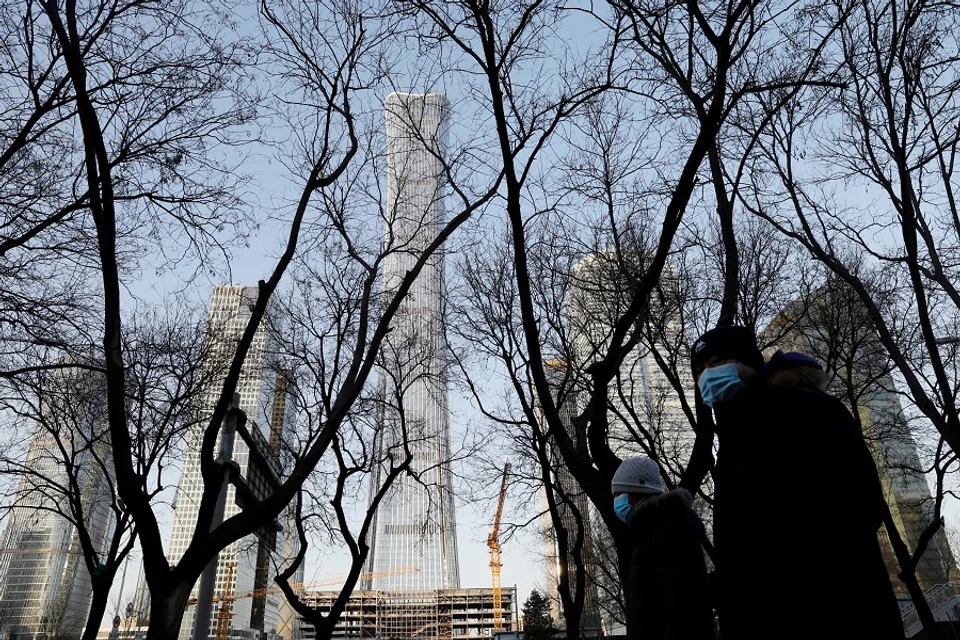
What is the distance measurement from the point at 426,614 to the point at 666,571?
111206mm

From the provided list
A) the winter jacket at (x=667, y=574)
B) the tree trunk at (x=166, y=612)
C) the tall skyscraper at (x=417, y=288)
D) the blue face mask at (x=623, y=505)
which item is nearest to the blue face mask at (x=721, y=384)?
the winter jacket at (x=667, y=574)

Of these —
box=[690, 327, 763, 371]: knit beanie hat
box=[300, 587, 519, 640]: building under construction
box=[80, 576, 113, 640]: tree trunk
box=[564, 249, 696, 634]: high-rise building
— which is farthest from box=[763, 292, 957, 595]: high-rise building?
box=[300, 587, 519, 640]: building under construction

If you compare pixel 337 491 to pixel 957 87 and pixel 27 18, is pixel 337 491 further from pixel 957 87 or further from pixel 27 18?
pixel 957 87

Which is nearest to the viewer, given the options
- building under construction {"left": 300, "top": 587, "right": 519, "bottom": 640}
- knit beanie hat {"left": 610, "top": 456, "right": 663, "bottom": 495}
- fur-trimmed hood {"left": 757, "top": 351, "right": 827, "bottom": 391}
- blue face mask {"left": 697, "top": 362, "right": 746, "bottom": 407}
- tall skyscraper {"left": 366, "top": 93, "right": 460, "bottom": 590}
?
fur-trimmed hood {"left": 757, "top": 351, "right": 827, "bottom": 391}

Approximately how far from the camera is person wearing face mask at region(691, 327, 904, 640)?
165 cm

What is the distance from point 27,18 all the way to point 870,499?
27.2ft

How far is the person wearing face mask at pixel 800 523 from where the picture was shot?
5.42ft

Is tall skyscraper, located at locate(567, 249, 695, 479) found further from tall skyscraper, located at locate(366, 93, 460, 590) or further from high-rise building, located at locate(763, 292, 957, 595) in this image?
tall skyscraper, located at locate(366, 93, 460, 590)

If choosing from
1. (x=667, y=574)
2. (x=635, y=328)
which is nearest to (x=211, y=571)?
(x=635, y=328)

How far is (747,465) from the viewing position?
73.9 inches

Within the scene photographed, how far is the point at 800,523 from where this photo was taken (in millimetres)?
1713

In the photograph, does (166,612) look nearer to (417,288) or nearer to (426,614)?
(417,288)

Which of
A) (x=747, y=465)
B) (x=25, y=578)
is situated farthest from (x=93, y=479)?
(x=25, y=578)

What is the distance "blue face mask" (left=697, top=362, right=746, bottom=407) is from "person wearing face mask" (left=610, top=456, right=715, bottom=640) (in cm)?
98
